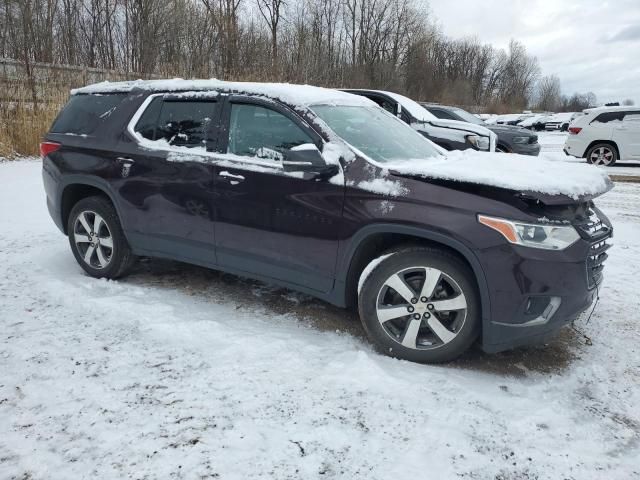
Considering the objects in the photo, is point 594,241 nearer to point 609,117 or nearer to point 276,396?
point 276,396

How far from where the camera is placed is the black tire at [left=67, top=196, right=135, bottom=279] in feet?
14.1

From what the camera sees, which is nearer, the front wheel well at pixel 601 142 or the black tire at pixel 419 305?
the black tire at pixel 419 305

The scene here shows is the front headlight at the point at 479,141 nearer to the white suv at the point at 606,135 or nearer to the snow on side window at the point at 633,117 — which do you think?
the white suv at the point at 606,135

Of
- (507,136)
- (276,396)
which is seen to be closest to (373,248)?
(276,396)

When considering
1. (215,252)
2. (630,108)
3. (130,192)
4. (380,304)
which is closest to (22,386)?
(215,252)

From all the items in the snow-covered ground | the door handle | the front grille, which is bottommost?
the snow-covered ground

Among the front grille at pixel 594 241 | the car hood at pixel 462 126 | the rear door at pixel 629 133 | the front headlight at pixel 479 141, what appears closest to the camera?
the front grille at pixel 594 241

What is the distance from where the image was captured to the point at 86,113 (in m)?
4.49

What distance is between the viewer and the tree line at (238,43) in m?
17.7

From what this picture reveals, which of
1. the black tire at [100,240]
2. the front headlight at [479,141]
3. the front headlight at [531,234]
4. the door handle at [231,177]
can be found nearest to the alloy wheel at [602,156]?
the front headlight at [479,141]

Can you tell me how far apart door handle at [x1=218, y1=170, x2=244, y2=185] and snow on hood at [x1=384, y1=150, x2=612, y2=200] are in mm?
1094

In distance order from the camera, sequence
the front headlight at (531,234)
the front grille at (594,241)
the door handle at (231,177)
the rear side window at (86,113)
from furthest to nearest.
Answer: the rear side window at (86,113)
the door handle at (231,177)
the front grille at (594,241)
the front headlight at (531,234)

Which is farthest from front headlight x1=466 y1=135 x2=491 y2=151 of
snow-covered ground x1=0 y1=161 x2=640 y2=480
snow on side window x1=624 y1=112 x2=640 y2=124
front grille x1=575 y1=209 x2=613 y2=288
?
snow on side window x1=624 y1=112 x2=640 y2=124

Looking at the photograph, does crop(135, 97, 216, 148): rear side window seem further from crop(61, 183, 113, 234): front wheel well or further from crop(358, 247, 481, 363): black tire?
crop(358, 247, 481, 363): black tire
